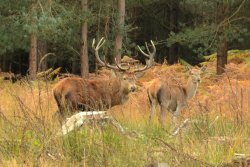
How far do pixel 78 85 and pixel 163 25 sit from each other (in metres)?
24.5

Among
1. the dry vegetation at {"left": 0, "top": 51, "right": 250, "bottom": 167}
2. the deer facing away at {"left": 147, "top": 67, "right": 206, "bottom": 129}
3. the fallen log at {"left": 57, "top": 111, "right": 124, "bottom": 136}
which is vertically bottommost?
the deer facing away at {"left": 147, "top": 67, "right": 206, "bottom": 129}

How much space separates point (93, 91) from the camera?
10.2 m

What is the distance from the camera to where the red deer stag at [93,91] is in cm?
977

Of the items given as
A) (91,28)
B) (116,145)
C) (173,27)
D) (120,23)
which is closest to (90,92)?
(116,145)

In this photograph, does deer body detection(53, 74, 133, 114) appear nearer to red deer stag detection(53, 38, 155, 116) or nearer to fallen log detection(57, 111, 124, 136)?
red deer stag detection(53, 38, 155, 116)

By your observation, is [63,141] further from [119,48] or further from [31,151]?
[119,48]

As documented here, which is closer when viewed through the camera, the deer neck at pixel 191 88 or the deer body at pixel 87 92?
the deer body at pixel 87 92

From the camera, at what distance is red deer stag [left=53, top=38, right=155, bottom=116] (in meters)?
9.77

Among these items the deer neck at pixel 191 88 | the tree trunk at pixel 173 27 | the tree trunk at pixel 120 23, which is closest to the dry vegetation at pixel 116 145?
the deer neck at pixel 191 88

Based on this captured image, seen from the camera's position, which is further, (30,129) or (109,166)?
(30,129)

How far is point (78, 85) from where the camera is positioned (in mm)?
9969

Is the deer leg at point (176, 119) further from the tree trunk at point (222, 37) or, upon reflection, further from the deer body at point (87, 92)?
the tree trunk at point (222, 37)

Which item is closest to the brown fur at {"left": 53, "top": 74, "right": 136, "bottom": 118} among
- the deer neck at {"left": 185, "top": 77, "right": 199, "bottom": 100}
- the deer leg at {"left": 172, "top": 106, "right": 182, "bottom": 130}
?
the deer leg at {"left": 172, "top": 106, "right": 182, "bottom": 130}

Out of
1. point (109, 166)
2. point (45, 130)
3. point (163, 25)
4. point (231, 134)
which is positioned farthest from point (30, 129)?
point (163, 25)
